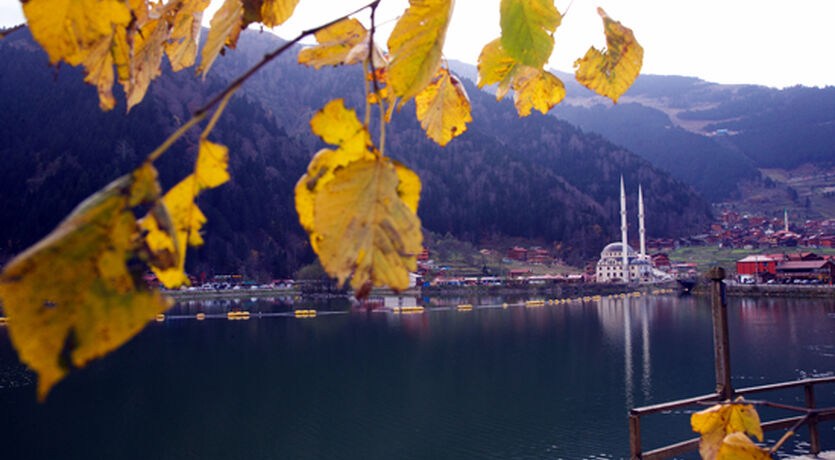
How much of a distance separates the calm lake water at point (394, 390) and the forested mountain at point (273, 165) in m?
21.7

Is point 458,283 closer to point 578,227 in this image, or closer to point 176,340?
point 578,227

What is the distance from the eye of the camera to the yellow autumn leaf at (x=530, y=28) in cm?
26

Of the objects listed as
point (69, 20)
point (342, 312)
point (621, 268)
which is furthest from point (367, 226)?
point (621, 268)

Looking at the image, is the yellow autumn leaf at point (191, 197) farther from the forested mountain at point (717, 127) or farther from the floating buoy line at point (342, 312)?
the forested mountain at point (717, 127)

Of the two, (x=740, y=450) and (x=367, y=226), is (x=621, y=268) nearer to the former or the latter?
(x=740, y=450)

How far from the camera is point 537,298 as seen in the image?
32250mm

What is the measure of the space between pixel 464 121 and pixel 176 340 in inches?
751

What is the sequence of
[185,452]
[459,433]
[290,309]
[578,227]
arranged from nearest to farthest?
[185,452]
[459,433]
[290,309]
[578,227]

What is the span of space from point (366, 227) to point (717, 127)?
323ft

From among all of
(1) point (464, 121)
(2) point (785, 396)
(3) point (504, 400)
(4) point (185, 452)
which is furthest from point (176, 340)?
(1) point (464, 121)

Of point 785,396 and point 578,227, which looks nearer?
point 785,396

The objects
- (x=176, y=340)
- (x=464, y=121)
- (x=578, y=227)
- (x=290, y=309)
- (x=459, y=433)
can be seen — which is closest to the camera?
(x=464, y=121)

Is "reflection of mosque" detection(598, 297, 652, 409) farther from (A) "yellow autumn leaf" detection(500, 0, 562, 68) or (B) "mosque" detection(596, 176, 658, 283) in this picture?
(A) "yellow autumn leaf" detection(500, 0, 562, 68)

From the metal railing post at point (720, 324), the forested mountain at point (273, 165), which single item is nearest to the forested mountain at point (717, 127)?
the forested mountain at point (273, 165)
